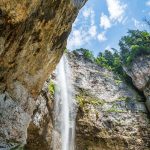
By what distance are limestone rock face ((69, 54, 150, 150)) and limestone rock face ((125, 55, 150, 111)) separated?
2.80 ft

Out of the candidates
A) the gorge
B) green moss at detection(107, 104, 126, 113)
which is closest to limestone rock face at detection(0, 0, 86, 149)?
the gorge

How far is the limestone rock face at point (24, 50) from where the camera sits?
9414 millimetres

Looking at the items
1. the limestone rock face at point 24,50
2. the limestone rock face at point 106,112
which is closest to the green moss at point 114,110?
the limestone rock face at point 106,112

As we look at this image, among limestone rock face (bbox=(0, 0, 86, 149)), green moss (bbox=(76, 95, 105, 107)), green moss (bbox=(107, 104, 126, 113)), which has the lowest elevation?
limestone rock face (bbox=(0, 0, 86, 149))

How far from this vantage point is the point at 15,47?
1055 centimetres

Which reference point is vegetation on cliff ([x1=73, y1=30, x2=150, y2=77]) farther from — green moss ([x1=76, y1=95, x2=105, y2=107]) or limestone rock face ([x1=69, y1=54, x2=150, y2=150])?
green moss ([x1=76, y1=95, x2=105, y2=107])

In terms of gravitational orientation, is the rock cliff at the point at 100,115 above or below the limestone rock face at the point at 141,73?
below

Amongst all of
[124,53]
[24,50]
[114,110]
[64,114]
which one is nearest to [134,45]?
[124,53]

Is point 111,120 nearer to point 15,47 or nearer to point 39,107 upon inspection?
point 39,107

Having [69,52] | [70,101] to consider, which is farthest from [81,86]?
[69,52]

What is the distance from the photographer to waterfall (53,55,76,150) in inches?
851

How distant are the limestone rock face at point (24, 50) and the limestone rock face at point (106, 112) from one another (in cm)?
1128

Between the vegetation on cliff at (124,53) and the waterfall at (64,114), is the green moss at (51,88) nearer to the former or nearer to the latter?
the waterfall at (64,114)

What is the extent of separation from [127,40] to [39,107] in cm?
2352
